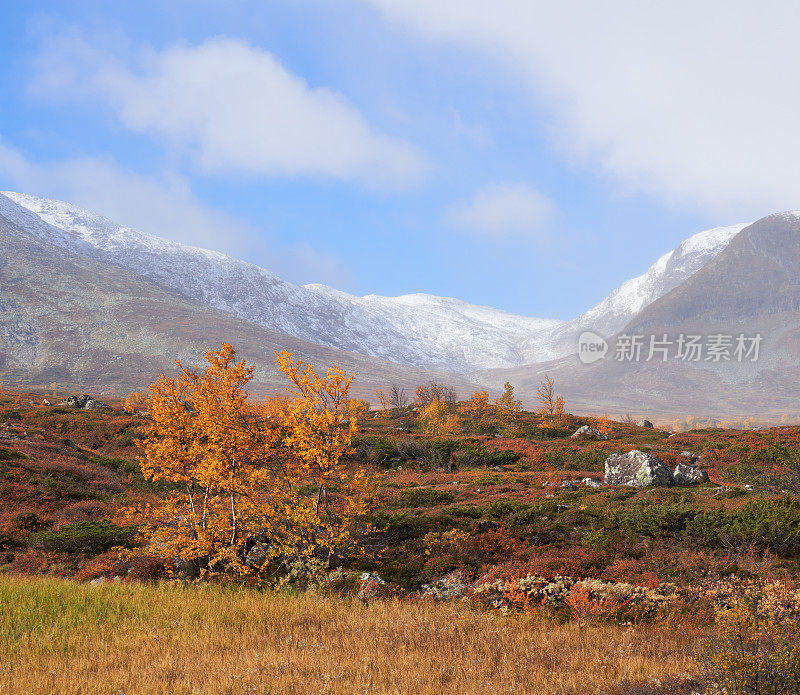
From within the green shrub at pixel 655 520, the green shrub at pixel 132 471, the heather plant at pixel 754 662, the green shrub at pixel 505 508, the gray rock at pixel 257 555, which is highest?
the heather plant at pixel 754 662

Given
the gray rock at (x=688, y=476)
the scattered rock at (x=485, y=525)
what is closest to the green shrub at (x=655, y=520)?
the scattered rock at (x=485, y=525)

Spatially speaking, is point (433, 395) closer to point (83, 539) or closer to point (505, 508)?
point (505, 508)

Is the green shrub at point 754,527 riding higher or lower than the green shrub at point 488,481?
higher

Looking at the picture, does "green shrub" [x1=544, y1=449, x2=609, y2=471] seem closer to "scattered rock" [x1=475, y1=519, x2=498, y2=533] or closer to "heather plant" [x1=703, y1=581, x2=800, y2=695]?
"scattered rock" [x1=475, y1=519, x2=498, y2=533]

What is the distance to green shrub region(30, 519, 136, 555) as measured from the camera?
1301 centimetres

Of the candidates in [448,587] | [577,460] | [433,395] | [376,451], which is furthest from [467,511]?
[433,395]

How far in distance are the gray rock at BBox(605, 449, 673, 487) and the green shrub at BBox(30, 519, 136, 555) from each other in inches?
719

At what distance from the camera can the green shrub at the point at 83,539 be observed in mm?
13008

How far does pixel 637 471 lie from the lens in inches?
774

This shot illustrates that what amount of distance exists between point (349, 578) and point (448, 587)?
6.76ft

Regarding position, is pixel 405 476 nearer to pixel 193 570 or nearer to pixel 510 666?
pixel 193 570

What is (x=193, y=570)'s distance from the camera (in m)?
10.4

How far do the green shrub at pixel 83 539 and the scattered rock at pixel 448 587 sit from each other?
28.5 ft

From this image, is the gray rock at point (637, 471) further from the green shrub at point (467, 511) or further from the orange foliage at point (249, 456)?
the orange foliage at point (249, 456)
